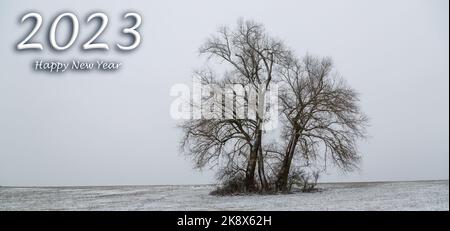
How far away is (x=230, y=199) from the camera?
68.3 feet

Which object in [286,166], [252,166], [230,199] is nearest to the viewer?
[230,199]

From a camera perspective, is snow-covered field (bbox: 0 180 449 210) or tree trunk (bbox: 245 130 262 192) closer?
snow-covered field (bbox: 0 180 449 210)

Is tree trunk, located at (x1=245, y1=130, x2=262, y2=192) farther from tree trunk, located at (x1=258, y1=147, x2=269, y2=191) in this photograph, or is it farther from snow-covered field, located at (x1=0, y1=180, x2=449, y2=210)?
snow-covered field, located at (x1=0, y1=180, x2=449, y2=210)

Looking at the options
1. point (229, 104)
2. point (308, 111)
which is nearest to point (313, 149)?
point (308, 111)

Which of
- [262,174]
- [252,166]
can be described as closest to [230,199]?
[252,166]

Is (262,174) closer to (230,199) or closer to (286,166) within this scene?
(286,166)

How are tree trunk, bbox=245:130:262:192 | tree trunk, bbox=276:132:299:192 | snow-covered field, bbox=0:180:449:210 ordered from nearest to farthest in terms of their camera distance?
snow-covered field, bbox=0:180:449:210 < tree trunk, bbox=245:130:262:192 < tree trunk, bbox=276:132:299:192

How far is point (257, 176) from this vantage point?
2231 centimetres

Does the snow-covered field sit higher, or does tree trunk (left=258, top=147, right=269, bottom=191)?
tree trunk (left=258, top=147, right=269, bottom=191)

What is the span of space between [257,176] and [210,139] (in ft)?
6.96

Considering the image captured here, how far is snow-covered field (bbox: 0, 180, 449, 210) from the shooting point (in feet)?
→ 61.2

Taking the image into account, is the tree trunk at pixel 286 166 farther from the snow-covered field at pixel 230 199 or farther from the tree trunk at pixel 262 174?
the snow-covered field at pixel 230 199

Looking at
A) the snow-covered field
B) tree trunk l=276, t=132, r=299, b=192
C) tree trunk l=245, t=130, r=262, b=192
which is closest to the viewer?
the snow-covered field

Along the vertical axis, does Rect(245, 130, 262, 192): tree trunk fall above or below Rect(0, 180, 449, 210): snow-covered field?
above
